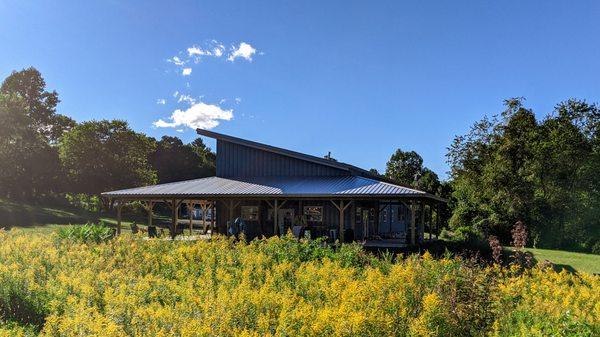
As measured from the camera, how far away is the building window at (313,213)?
942 inches

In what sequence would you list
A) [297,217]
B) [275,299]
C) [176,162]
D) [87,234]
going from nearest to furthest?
[275,299], [87,234], [297,217], [176,162]

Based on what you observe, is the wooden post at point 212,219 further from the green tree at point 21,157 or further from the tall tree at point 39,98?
the tall tree at point 39,98

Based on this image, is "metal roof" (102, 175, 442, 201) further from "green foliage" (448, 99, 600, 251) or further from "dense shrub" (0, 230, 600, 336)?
"green foliage" (448, 99, 600, 251)

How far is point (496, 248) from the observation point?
310 inches

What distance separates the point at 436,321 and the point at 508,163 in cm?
3173

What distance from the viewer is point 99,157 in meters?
47.4

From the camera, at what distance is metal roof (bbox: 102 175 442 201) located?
63.7 feet

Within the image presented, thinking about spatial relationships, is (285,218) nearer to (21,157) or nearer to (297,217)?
(297,217)

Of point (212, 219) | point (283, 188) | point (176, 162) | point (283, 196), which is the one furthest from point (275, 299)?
point (176, 162)

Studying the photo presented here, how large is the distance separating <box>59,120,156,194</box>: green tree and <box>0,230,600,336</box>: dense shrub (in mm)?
40538

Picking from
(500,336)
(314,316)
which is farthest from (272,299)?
(500,336)

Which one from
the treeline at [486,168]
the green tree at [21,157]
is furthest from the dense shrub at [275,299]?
the green tree at [21,157]

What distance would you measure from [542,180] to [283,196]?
68.3 feet

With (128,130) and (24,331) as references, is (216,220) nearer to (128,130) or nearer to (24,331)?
(24,331)
